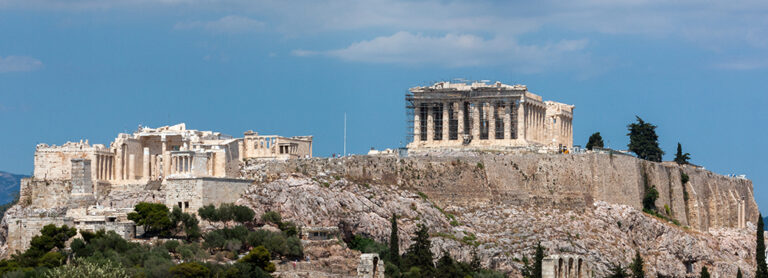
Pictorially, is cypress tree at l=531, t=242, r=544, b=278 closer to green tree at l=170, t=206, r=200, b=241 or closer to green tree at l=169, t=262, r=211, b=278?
green tree at l=169, t=262, r=211, b=278

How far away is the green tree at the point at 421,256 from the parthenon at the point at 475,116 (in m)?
19.6

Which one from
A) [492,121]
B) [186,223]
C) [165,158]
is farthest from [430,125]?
[186,223]

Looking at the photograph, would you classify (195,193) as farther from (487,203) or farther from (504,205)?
(504,205)

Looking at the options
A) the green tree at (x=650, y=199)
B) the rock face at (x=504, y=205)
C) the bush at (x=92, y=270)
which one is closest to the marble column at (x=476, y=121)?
the rock face at (x=504, y=205)

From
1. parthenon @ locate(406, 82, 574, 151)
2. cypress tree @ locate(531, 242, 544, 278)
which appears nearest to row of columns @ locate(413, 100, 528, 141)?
parthenon @ locate(406, 82, 574, 151)

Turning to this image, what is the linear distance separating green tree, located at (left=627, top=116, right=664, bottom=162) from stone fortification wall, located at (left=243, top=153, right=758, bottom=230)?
12134 mm

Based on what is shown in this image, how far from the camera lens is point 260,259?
78.9m

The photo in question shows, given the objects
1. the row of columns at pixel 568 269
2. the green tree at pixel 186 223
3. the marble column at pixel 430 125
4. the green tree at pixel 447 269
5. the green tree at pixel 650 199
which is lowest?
the green tree at pixel 447 269

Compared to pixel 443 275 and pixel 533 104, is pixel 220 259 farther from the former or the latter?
pixel 533 104

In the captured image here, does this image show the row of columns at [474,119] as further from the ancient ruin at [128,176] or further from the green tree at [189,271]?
the green tree at [189,271]

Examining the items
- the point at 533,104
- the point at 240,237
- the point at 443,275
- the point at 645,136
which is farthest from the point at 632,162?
the point at 240,237

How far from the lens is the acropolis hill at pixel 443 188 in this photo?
89.1m

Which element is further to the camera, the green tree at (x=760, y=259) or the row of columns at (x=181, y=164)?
the green tree at (x=760, y=259)

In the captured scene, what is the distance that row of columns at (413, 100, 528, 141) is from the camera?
4277 inches
